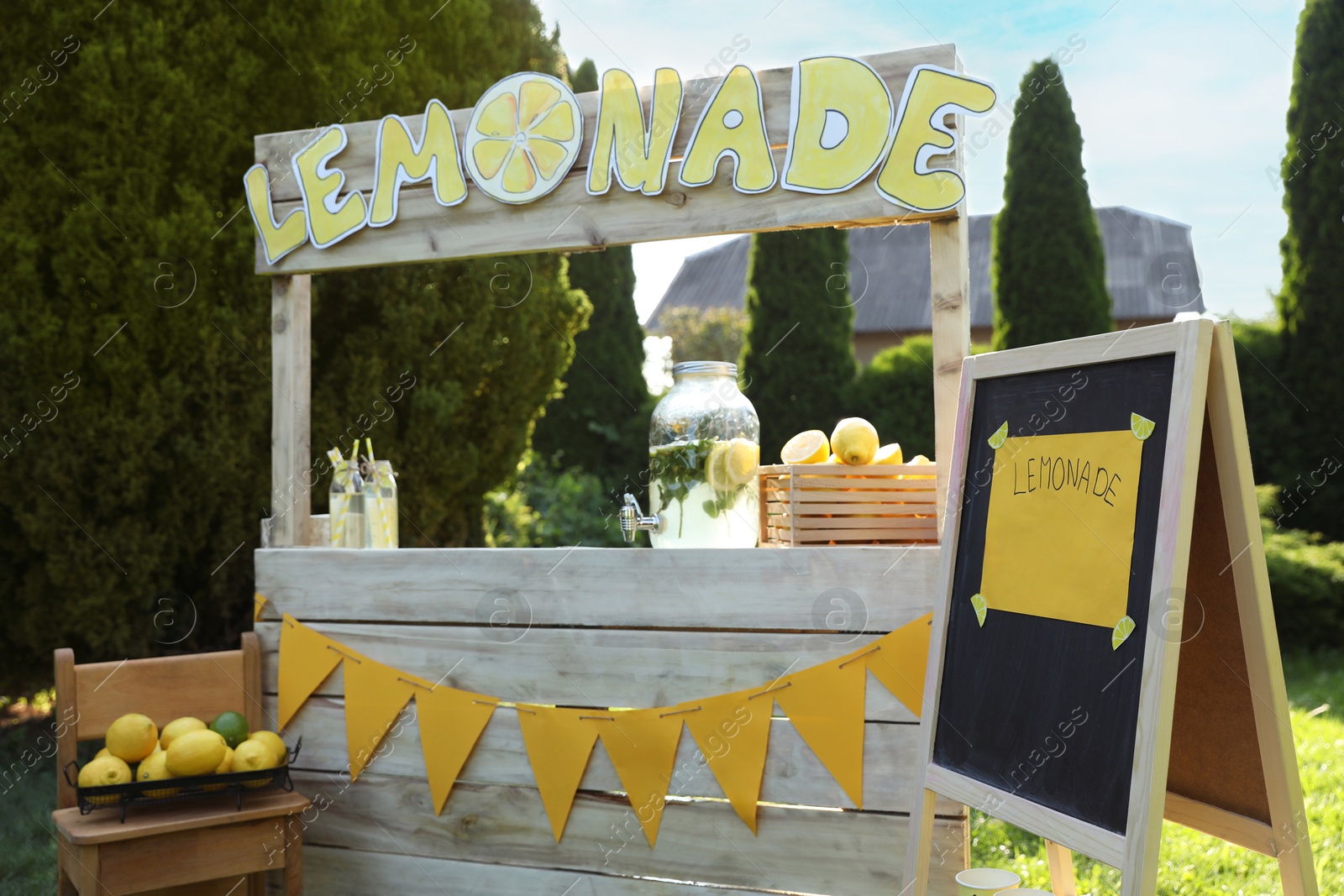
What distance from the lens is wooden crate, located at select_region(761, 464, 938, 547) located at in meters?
2.30

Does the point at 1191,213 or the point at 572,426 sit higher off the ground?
the point at 1191,213

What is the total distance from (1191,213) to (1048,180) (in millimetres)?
2056

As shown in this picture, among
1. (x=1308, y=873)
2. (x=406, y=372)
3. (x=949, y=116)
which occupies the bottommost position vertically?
(x=1308, y=873)

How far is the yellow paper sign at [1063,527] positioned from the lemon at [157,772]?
1.87 m

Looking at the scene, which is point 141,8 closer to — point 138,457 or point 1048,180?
point 138,457

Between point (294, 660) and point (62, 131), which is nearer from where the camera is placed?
point (294, 660)

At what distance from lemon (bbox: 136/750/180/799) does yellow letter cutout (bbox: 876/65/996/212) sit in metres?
2.14

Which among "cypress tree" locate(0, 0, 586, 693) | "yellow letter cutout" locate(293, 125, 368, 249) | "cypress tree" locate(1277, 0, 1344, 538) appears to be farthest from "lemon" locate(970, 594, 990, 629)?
"cypress tree" locate(1277, 0, 1344, 538)

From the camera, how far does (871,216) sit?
2324 millimetres

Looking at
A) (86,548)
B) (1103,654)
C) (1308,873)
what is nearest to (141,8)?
(86,548)

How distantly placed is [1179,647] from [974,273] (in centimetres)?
1785

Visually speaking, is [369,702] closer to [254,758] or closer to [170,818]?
[254,758]

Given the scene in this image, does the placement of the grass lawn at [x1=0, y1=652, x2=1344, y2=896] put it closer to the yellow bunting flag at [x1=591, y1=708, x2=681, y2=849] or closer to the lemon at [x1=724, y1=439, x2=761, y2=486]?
the yellow bunting flag at [x1=591, y1=708, x2=681, y2=849]

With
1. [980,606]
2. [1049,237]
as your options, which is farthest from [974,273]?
[980,606]
